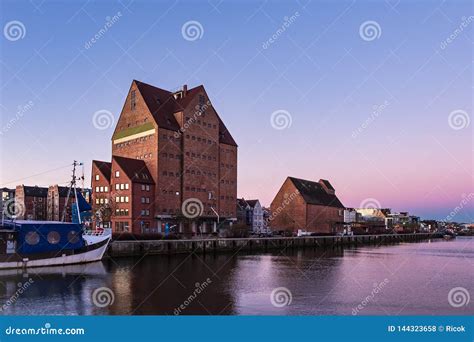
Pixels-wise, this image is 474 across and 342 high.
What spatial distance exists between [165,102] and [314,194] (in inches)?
2245

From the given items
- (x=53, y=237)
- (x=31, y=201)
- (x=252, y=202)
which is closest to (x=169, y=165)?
A: (x=53, y=237)

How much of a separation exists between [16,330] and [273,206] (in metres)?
109

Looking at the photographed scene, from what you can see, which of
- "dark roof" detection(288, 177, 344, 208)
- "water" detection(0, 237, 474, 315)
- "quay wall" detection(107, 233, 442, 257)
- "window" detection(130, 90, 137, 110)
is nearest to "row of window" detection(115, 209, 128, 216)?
"quay wall" detection(107, 233, 442, 257)

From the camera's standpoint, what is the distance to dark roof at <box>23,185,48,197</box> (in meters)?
120

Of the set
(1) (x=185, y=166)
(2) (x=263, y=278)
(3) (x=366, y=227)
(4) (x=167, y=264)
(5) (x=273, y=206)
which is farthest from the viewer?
(3) (x=366, y=227)

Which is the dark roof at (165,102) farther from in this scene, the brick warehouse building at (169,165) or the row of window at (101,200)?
the row of window at (101,200)

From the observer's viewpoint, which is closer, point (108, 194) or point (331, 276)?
point (331, 276)

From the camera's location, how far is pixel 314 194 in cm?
12425

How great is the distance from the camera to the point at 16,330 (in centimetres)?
1273

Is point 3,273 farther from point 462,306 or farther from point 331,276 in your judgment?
point 462,306

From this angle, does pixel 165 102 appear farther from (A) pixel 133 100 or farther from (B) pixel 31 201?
(B) pixel 31 201

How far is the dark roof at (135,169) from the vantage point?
72875 millimetres

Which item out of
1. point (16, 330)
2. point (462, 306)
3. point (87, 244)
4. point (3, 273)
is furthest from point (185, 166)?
point (16, 330)

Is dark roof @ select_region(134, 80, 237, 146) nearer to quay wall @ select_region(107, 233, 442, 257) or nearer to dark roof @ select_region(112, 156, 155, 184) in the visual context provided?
dark roof @ select_region(112, 156, 155, 184)
